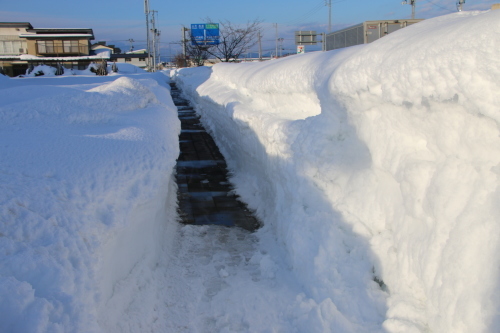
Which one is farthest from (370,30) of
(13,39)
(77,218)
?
(13,39)

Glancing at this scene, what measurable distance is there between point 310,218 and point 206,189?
346 centimetres

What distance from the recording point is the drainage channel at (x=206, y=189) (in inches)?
238

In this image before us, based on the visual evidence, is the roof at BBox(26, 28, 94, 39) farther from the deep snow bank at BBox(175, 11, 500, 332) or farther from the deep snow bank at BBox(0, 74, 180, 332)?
the deep snow bank at BBox(175, 11, 500, 332)

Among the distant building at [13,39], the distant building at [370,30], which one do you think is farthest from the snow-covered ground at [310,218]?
the distant building at [13,39]

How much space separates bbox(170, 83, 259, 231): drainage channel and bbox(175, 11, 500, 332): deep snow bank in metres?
1.14

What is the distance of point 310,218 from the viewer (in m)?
4.25

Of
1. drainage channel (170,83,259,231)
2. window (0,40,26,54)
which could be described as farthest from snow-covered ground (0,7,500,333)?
window (0,40,26,54)

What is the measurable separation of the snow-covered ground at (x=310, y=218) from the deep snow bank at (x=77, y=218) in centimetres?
1

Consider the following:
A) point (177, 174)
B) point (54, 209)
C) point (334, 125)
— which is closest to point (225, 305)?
point (54, 209)

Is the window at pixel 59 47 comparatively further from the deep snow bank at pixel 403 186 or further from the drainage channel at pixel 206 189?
the deep snow bank at pixel 403 186

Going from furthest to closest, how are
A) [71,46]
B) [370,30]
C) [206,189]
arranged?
1. [71,46]
2. [370,30]
3. [206,189]

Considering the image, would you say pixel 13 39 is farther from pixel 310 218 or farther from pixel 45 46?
pixel 310 218

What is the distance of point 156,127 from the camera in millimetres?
5801

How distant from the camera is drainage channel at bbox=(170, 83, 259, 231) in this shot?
605 cm
